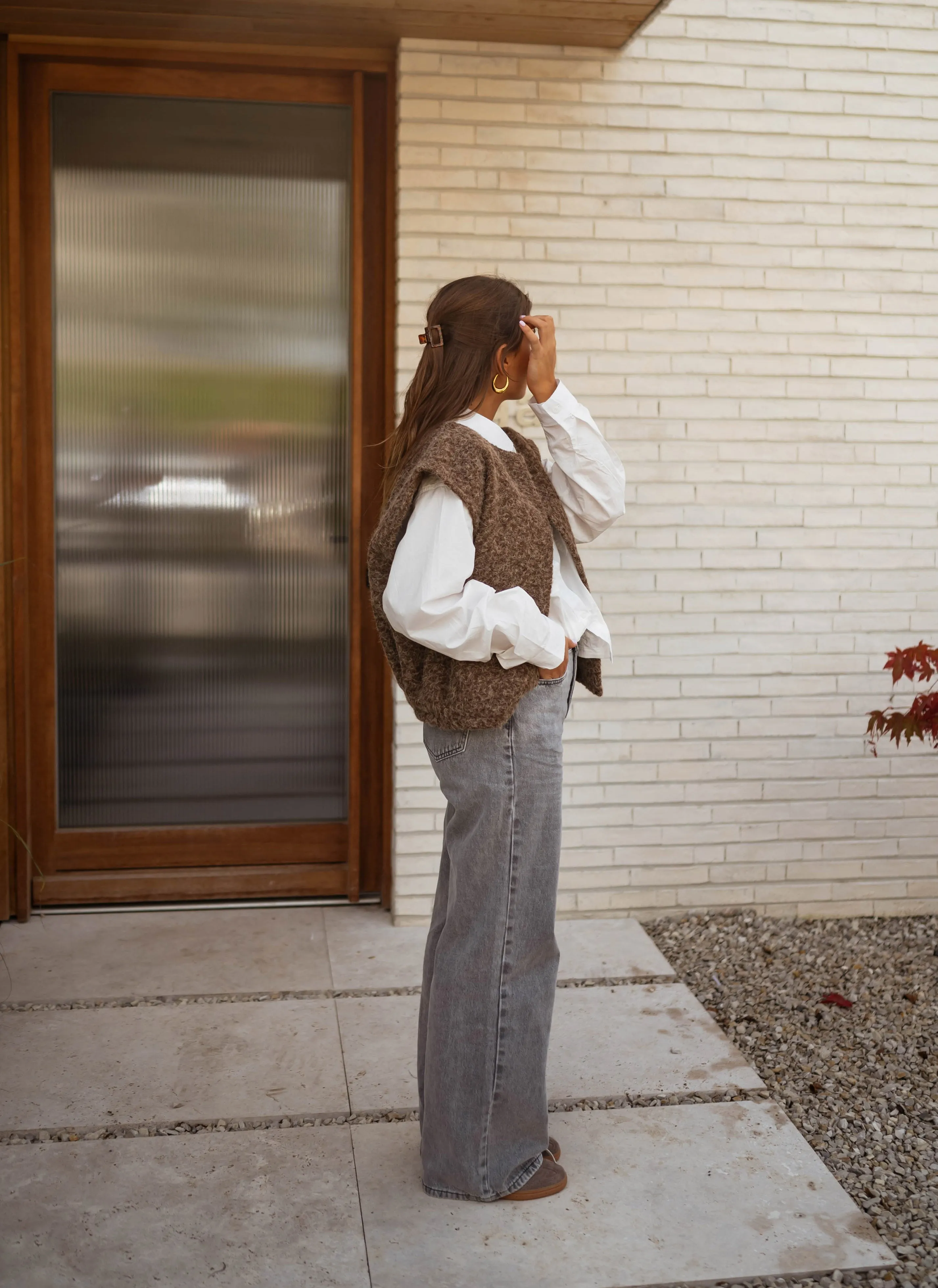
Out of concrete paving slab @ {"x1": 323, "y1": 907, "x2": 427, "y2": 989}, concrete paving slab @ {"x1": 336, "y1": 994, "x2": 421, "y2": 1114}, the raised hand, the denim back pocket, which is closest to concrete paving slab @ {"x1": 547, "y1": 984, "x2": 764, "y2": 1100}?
concrete paving slab @ {"x1": 336, "y1": 994, "x2": 421, "y2": 1114}

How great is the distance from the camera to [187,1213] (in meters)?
2.40

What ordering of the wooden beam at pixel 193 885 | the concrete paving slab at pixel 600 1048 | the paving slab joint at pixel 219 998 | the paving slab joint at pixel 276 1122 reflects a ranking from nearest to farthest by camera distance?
the paving slab joint at pixel 276 1122, the concrete paving slab at pixel 600 1048, the paving slab joint at pixel 219 998, the wooden beam at pixel 193 885

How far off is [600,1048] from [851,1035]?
754mm

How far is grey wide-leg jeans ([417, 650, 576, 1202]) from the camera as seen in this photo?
2.29m

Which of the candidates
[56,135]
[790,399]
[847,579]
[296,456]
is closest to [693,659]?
[847,579]

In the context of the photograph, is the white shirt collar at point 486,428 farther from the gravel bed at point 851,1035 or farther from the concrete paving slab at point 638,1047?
the gravel bed at point 851,1035

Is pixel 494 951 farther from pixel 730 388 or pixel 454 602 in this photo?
pixel 730 388

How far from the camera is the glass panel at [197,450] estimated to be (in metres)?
4.06

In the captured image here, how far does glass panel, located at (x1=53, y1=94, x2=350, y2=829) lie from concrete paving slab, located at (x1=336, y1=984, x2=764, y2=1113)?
1.18 meters

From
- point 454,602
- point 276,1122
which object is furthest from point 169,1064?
point 454,602

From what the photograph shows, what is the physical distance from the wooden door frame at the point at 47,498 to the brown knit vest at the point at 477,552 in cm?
190

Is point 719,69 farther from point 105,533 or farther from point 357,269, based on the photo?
point 105,533

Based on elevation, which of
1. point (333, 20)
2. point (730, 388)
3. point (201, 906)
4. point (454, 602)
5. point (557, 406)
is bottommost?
point (201, 906)

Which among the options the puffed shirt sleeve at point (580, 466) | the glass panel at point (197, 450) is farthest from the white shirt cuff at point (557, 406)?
the glass panel at point (197, 450)
